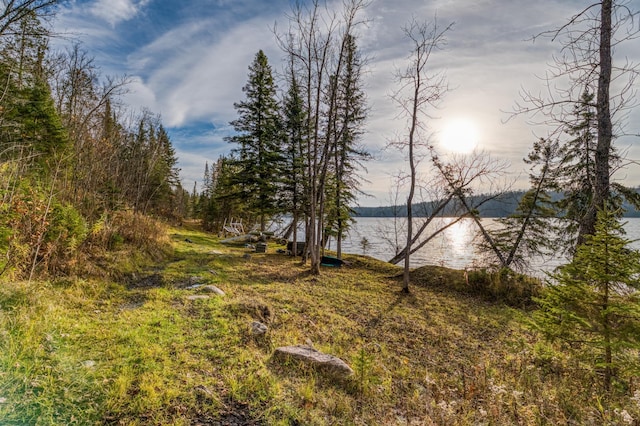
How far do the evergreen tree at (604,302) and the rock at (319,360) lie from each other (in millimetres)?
2822

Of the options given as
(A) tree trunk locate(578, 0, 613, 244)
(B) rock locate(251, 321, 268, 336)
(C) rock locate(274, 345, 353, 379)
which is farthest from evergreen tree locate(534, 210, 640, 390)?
(B) rock locate(251, 321, 268, 336)

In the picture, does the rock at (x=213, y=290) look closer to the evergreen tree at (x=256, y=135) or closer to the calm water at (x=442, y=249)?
the calm water at (x=442, y=249)

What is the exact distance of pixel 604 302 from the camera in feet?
11.0

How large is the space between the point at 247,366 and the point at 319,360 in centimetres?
87

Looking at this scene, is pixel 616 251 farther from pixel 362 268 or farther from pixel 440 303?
pixel 362 268

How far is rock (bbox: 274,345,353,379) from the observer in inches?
133

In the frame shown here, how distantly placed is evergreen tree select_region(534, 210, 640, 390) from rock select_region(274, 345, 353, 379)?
2822 millimetres

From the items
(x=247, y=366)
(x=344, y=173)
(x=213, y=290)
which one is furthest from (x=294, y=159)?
(x=247, y=366)

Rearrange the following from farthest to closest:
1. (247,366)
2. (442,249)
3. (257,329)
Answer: (442,249) → (257,329) → (247,366)

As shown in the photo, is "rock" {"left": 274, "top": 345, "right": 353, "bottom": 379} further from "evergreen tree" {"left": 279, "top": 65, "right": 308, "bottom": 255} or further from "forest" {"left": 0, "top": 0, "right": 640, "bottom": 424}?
"evergreen tree" {"left": 279, "top": 65, "right": 308, "bottom": 255}

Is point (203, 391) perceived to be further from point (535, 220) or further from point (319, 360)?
point (535, 220)

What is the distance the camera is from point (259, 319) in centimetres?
477

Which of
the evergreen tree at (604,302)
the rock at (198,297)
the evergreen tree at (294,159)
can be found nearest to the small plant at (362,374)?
the evergreen tree at (604,302)

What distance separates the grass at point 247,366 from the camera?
234 cm
